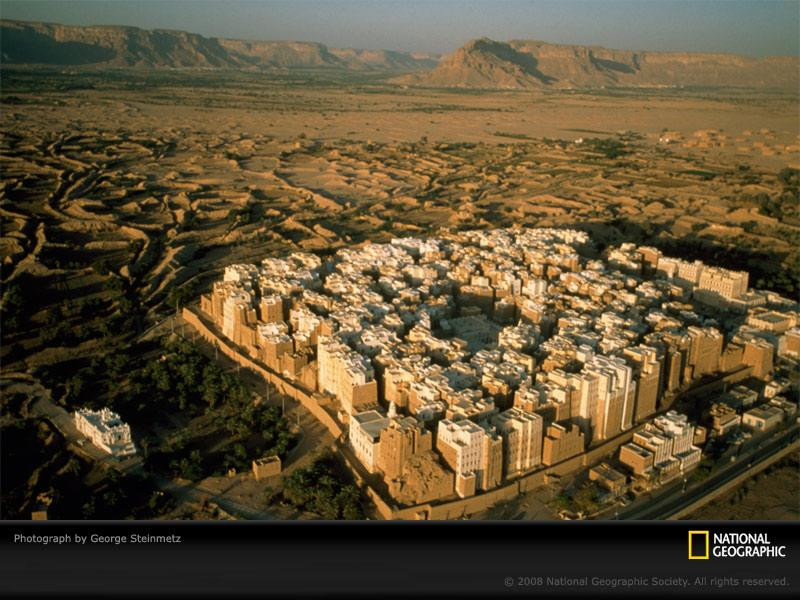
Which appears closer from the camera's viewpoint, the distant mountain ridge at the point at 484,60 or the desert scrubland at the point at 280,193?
the desert scrubland at the point at 280,193

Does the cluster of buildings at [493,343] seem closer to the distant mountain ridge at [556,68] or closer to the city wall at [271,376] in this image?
the city wall at [271,376]

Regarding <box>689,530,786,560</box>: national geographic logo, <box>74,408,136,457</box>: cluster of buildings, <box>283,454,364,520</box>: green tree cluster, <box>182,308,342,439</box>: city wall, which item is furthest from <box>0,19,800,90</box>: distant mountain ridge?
<box>689,530,786,560</box>: national geographic logo

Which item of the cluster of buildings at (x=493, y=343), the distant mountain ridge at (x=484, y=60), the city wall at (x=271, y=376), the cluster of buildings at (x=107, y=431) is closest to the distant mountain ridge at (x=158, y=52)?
the distant mountain ridge at (x=484, y=60)

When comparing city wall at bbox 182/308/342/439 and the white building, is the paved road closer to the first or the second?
the white building

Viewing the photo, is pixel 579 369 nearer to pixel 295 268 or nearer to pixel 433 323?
pixel 433 323

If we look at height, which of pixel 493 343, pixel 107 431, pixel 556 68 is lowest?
pixel 107 431

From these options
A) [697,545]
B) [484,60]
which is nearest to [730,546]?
[697,545]

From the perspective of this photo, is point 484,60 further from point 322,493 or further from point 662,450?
point 322,493
